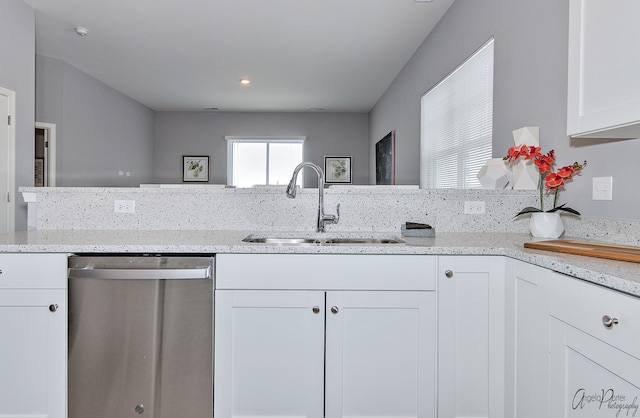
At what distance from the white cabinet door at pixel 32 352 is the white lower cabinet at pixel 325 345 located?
60 centimetres

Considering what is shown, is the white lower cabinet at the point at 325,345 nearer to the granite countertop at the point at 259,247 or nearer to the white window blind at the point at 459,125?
the granite countertop at the point at 259,247

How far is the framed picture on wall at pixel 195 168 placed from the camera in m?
Result: 7.40

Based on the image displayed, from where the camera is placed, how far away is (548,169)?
1.77 meters

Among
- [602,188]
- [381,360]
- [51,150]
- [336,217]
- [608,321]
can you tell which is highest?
[51,150]

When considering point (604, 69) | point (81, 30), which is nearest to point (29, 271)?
point (604, 69)

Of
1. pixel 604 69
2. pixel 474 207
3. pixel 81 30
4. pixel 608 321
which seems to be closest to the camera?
pixel 608 321

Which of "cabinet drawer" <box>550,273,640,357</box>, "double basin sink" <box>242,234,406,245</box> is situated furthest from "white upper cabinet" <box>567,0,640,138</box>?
"double basin sink" <box>242,234,406,245</box>

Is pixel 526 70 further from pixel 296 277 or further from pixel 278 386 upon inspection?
pixel 278 386

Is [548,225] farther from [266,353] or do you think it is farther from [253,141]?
[253,141]

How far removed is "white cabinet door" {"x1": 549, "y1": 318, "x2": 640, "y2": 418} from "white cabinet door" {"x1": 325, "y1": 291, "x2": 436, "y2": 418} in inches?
17.3

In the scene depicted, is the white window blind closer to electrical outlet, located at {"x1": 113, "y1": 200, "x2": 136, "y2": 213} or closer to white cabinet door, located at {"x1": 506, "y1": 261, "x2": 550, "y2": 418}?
white cabinet door, located at {"x1": 506, "y1": 261, "x2": 550, "y2": 418}

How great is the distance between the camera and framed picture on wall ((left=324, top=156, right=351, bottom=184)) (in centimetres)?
743

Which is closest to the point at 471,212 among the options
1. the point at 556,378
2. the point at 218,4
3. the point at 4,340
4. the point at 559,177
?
the point at 559,177

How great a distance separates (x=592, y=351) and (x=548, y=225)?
847 millimetres
